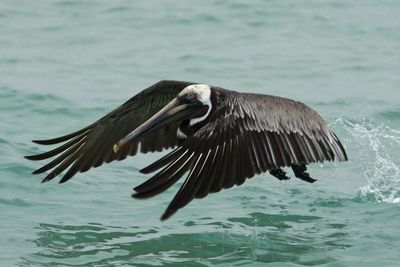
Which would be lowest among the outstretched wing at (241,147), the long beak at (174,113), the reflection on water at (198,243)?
the reflection on water at (198,243)

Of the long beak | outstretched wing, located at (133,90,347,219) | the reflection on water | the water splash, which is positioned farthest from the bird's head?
the water splash

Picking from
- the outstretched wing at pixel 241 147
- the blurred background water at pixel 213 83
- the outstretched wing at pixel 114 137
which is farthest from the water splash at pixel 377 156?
the outstretched wing at pixel 114 137

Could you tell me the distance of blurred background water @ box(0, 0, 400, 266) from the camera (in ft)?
27.1

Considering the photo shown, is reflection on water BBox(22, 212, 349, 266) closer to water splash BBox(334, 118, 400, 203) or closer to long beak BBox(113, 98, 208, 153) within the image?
long beak BBox(113, 98, 208, 153)

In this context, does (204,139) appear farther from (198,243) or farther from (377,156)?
(377,156)

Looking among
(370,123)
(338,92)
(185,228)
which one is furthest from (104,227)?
(338,92)

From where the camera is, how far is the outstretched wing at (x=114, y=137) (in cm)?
898

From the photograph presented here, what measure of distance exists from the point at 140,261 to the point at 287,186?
2.51m

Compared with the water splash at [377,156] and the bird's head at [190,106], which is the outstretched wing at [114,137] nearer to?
the bird's head at [190,106]

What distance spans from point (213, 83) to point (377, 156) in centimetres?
327

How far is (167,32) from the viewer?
15.7m

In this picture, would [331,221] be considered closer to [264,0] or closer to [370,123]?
[370,123]

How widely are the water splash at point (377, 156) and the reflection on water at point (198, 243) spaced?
3.15 ft

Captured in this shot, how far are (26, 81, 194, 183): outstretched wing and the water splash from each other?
1.96 metres
